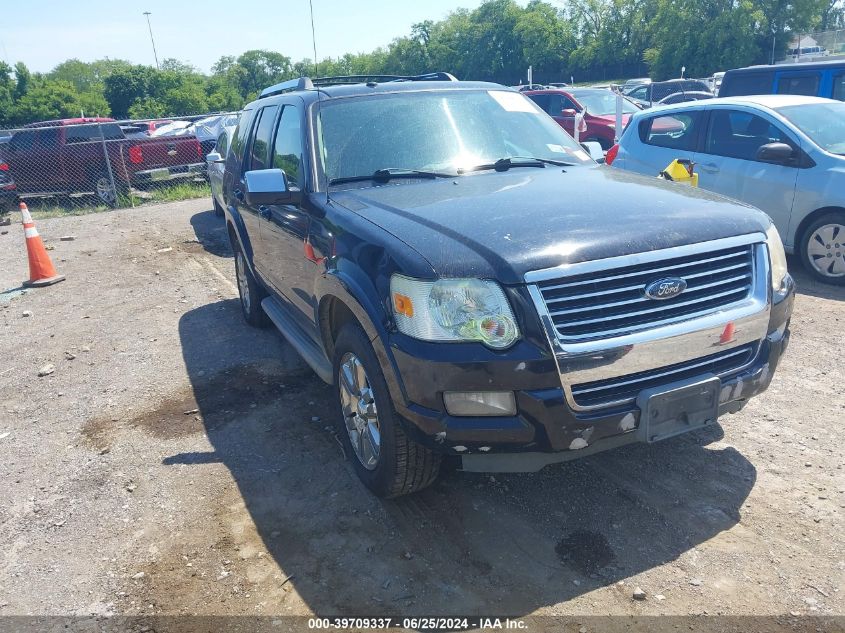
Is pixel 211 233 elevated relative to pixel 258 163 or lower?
lower

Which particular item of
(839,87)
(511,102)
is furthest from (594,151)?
(839,87)

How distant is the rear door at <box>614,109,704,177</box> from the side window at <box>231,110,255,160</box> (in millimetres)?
4584

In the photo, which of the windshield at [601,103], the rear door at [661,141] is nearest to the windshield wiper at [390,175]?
the rear door at [661,141]

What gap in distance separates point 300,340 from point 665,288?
248cm

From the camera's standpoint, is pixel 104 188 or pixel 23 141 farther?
pixel 104 188

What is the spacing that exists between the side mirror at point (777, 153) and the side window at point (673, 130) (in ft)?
3.66

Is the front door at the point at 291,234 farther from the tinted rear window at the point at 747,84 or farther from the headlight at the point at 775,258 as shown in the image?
the tinted rear window at the point at 747,84

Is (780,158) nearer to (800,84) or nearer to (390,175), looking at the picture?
(800,84)

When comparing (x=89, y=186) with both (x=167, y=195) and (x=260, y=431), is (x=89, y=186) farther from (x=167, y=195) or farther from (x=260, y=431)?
(x=260, y=431)

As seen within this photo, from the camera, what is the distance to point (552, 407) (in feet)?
8.91

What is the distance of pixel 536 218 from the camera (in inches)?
122

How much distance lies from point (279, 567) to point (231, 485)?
0.86m

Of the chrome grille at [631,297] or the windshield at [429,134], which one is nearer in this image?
the chrome grille at [631,297]

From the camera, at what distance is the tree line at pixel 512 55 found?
51.3 metres
